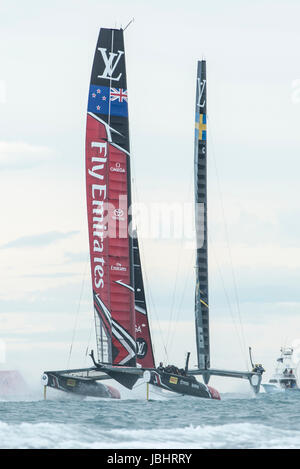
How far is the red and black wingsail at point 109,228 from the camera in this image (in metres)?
52.0

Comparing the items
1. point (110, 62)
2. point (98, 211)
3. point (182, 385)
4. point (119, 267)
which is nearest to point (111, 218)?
point (98, 211)

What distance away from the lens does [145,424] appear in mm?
37500

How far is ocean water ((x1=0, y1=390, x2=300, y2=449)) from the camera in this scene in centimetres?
3228

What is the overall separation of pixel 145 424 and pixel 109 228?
53.2 feet

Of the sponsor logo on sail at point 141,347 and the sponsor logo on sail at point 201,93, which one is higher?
the sponsor logo on sail at point 201,93

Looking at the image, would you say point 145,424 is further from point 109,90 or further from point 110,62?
point 110,62

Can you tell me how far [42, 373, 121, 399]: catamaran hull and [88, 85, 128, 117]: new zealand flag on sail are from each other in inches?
521

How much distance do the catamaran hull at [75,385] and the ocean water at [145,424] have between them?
399 mm

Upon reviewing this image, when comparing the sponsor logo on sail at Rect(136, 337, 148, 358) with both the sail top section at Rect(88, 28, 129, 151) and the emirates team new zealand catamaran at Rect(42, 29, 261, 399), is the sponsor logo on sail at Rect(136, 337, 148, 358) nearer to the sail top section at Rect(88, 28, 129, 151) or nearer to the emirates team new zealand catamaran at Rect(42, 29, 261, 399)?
the emirates team new zealand catamaran at Rect(42, 29, 261, 399)

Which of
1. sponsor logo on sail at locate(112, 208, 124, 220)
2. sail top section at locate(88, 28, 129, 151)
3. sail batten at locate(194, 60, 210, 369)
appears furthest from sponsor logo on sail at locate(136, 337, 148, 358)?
sail top section at locate(88, 28, 129, 151)

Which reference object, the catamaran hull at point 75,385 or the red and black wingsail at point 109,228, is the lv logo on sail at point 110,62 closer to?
the red and black wingsail at point 109,228

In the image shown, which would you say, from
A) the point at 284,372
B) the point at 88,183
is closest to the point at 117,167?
the point at 88,183

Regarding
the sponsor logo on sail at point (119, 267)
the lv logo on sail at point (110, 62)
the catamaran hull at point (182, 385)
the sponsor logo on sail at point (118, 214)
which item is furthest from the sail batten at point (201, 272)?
the lv logo on sail at point (110, 62)
